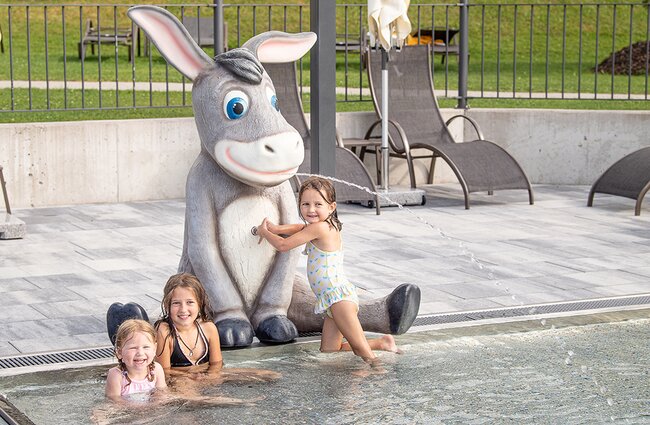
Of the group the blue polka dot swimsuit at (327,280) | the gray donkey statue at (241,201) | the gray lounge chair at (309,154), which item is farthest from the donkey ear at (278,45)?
the gray lounge chair at (309,154)

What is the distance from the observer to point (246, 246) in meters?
6.26

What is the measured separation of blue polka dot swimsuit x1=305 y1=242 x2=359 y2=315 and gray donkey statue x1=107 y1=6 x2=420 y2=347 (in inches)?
10.0

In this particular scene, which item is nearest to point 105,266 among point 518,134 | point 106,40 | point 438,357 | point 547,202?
point 438,357

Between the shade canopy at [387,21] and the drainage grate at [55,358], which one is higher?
the shade canopy at [387,21]

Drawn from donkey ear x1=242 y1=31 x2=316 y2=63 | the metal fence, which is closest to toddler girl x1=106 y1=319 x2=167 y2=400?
donkey ear x1=242 y1=31 x2=316 y2=63

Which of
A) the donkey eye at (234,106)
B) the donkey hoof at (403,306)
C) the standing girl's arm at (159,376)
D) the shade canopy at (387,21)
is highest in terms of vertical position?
the shade canopy at (387,21)

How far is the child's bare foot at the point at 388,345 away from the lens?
237 inches

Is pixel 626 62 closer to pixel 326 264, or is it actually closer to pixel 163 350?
pixel 326 264

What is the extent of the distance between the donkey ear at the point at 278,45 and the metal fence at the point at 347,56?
5.14m

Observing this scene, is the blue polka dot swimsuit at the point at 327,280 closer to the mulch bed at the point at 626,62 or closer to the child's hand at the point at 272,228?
the child's hand at the point at 272,228

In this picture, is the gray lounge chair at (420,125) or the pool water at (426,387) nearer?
the pool water at (426,387)

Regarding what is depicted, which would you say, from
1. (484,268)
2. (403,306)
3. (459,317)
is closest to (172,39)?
(403,306)

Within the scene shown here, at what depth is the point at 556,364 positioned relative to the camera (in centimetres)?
582

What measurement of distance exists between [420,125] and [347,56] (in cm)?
→ 804
